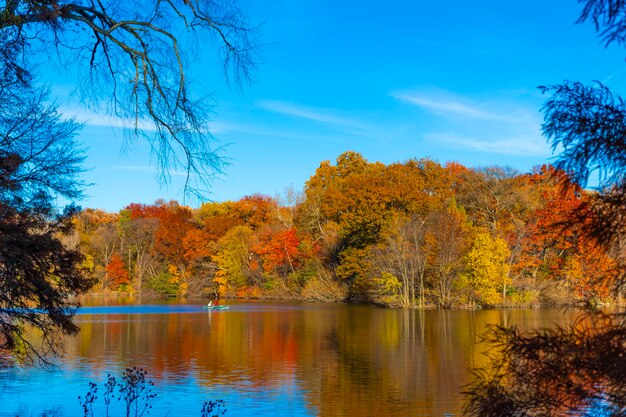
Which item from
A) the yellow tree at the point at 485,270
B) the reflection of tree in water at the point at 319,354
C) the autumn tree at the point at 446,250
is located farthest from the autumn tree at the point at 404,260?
the reflection of tree in water at the point at 319,354

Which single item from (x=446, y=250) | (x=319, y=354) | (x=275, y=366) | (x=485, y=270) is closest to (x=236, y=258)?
(x=446, y=250)

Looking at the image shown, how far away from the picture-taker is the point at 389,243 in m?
45.3

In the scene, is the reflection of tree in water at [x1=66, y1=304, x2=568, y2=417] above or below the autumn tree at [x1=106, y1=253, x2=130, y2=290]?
below

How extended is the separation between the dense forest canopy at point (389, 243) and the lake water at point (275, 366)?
25.3 ft

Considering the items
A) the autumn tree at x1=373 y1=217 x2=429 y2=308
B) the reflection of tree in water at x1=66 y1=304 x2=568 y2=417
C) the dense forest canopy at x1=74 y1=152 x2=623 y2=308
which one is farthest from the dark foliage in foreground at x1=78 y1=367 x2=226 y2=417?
the autumn tree at x1=373 y1=217 x2=429 y2=308

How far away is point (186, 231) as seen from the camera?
71.1 meters

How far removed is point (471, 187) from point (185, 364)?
1428 inches

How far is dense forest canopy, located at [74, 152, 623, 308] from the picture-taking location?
142 feet

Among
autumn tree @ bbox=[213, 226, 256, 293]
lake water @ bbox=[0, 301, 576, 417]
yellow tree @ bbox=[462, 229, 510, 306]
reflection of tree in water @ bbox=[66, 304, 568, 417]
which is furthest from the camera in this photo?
autumn tree @ bbox=[213, 226, 256, 293]

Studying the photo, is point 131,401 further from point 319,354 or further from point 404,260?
point 404,260

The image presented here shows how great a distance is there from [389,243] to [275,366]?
27231 mm

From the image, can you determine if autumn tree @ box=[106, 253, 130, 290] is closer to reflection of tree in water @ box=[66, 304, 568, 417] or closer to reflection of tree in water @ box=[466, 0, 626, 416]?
reflection of tree in water @ box=[66, 304, 568, 417]

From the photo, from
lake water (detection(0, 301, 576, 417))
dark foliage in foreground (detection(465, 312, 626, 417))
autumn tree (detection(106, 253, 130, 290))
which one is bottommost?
lake water (detection(0, 301, 576, 417))

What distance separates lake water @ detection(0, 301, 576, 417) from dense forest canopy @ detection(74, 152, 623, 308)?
7716 mm
